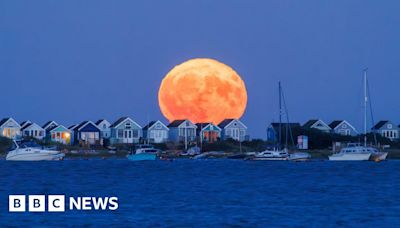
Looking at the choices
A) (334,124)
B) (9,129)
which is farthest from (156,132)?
(334,124)

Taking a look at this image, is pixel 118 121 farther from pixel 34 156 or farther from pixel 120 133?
pixel 34 156

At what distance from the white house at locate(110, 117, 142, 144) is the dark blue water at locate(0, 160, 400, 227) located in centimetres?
3137

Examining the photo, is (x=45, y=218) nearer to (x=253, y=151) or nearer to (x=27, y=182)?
(x=27, y=182)

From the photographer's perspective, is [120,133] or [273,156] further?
[120,133]

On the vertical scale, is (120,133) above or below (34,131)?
below

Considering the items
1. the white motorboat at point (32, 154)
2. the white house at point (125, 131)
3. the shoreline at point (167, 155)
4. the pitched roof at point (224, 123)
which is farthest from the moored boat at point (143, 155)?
the pitched roof at point (224, 123)

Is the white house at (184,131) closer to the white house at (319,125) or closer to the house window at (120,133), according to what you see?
the house window at (120,133)

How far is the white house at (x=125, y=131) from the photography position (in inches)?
5517

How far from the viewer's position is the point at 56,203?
5422cm

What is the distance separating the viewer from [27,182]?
251 feet

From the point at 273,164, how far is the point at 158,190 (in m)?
47.8

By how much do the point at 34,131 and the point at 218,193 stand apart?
79.2m

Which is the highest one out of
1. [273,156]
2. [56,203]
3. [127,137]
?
[127,137]

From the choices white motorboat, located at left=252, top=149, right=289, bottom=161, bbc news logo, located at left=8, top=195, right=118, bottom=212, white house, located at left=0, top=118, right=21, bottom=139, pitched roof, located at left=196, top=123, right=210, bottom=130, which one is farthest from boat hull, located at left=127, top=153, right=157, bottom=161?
bbc news logo, located at left=8, top=195, right=118, bottom=212
